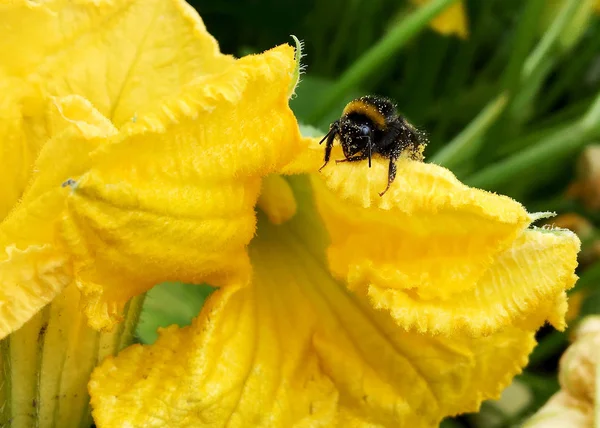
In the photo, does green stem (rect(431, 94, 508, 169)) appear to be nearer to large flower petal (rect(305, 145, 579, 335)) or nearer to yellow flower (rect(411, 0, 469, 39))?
yellow flower (rect(411, 0, 469, 39))

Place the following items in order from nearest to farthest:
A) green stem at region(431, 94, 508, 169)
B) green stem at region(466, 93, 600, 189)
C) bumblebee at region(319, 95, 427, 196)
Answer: bumblebee at region(319, 95, 427, 196) → green stem at region(466, 93, 600, 189) → green stem at region(431, 94, 508, 169)

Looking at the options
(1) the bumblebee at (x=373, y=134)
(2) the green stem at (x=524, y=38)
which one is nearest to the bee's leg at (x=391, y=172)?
(1) the bumblebee at (x=373, y=134)

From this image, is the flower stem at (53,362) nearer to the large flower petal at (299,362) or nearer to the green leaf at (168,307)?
the large flower petal at (299,362)

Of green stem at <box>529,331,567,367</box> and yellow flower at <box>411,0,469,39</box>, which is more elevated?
yellow flower at <box>411,0,469,39</box>

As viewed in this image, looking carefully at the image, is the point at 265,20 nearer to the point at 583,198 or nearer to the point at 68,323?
the point at 583,198

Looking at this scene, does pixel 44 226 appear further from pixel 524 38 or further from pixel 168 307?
pixel 524 38

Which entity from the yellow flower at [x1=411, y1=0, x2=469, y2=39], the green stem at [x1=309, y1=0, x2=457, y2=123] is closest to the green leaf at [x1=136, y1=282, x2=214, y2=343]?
the green stem at [x1=309, y1=0, x2=457, y2=123]
